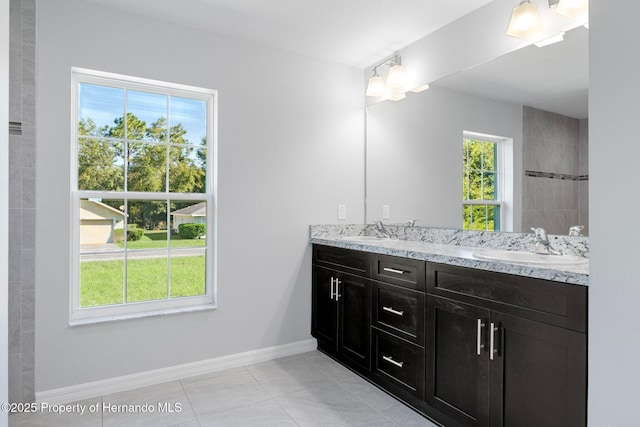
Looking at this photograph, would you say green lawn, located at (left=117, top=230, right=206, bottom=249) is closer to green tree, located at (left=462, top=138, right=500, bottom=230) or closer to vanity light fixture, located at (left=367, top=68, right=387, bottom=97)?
vanity light fixture, located at (left=367, top=68, right=387, bottom=97)

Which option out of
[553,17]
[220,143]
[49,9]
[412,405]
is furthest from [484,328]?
[49,9]

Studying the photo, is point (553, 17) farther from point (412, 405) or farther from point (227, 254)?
point (227, 254)

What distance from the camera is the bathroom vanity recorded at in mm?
1500

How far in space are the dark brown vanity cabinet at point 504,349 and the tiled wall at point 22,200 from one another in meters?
2.25

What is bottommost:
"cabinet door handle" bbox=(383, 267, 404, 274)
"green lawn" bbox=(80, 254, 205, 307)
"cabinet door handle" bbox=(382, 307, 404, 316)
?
"cabinet door handle" bbox=(382, 307, 404, 316)

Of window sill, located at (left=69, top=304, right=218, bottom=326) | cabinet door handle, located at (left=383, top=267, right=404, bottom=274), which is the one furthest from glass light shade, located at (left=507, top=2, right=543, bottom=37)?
window sill, located at (left=69, top=304, right=218, bottom=326)

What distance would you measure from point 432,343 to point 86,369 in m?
2.07

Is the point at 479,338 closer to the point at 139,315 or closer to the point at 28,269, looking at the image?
the point at 139,315

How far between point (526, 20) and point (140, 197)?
8.39 feet

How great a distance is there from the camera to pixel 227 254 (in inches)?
112

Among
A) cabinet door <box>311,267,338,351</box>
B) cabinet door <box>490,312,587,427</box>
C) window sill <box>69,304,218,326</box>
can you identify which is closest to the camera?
cabinet door <box>490,312,587,427</box>

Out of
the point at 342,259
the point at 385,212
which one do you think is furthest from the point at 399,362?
the point at 385,212

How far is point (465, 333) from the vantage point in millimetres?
1890

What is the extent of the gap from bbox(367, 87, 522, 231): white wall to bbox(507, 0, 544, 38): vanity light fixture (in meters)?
0.43
